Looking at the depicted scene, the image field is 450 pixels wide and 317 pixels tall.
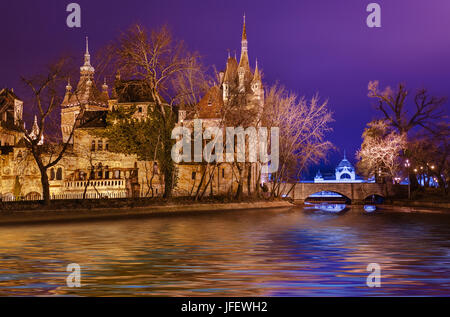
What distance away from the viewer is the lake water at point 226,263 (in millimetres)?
8094

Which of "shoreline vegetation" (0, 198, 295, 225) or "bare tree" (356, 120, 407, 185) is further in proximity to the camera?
"bare tree" (356, 120, 407, 185)

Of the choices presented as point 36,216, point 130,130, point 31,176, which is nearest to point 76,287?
point 36,216

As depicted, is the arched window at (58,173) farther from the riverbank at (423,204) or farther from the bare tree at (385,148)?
the riverbank at (423,204)

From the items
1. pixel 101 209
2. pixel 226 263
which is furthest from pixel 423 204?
pixel 226 263

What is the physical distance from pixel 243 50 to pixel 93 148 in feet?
97.3

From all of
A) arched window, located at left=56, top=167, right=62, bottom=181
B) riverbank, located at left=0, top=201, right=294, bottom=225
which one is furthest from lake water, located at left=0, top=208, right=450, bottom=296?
arched window, located at left=56, top=167, right=62, bottom=181

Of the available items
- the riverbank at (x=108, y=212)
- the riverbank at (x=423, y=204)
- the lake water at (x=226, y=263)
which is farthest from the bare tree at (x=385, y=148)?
the lake water at (x=226, y=263)

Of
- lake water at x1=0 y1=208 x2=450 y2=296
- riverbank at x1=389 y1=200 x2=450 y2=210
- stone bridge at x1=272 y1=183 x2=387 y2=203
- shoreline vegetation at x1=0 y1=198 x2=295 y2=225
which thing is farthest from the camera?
stone bridge at x1=272 y1=183 x2=387 y2=203

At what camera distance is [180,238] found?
17.3 metres

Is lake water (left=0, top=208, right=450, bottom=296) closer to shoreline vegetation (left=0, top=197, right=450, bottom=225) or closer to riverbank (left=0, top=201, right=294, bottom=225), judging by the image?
riverbank (left=0, top=201, right=294, bottom=225)

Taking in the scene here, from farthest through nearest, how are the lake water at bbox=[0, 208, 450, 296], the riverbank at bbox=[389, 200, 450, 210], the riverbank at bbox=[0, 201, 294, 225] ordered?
the riverbank at bbox=[389, 200, 450, 210]
the riverbank at bbox=[0, 201, 294, 225]
the lake water at bbox=[0, 208, 450, 296]

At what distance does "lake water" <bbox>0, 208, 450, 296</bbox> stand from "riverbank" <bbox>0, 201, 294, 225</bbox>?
10494mm

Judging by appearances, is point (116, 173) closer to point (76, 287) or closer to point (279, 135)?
point (279, 135)

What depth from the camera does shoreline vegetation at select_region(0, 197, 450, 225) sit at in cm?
2869
